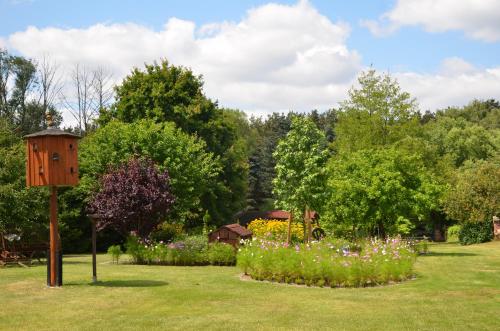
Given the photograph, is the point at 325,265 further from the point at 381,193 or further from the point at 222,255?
the point at 381,193

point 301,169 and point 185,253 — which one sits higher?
point 301,169

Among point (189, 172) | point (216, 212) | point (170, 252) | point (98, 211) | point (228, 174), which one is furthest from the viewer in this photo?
point (228, 174)

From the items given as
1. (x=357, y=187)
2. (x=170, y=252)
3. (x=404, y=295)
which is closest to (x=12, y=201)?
(x=170, y=252)

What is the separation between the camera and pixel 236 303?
13398 millimetres

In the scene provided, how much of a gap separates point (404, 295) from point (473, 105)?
259 ft

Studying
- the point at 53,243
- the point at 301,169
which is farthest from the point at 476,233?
the point at 53,243

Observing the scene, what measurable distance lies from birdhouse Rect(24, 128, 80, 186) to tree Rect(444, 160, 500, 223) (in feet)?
91.8

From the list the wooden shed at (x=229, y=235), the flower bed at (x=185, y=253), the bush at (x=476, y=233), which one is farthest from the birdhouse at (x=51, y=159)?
the bush at (x=476, y=233)

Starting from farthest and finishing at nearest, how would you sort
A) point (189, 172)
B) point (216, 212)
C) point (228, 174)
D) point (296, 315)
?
point (228, 174)
point (216, 212)
point (189, 172)
point (296, 315)

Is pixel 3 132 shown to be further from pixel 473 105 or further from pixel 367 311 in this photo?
pixel 473 105

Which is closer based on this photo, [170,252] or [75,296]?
[75,296]

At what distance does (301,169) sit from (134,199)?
7.29 metres

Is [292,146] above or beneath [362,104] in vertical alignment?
beneath

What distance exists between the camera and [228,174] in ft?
153
